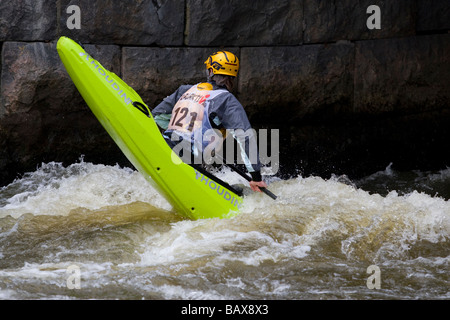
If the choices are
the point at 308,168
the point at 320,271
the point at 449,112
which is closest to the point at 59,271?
the point at 320,271

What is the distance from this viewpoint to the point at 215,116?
5082mm

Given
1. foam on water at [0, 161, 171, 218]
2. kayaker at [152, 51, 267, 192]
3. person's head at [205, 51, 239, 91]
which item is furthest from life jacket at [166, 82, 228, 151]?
foam on water at [0, 161, 171, 218]

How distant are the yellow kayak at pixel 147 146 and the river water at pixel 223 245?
0.53ft

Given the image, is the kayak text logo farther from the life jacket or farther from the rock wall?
the rock wall

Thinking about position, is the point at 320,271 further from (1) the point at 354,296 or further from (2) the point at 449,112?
(2) the point at 449,112

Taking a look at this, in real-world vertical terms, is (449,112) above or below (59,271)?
above

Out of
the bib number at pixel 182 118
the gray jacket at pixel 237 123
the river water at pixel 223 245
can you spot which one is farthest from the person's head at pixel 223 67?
the river water at pixel 223 245

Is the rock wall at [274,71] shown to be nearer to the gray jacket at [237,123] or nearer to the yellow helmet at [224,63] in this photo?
the yellow helmet at [224,63]

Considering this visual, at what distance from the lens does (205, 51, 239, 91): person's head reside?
206 inches

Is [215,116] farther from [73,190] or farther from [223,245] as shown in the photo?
[73,190]

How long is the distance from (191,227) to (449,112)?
450 centimetres

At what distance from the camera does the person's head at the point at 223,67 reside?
522 cm

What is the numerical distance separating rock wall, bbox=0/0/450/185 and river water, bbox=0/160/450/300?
2.74ft

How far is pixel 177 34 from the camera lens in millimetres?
6816
